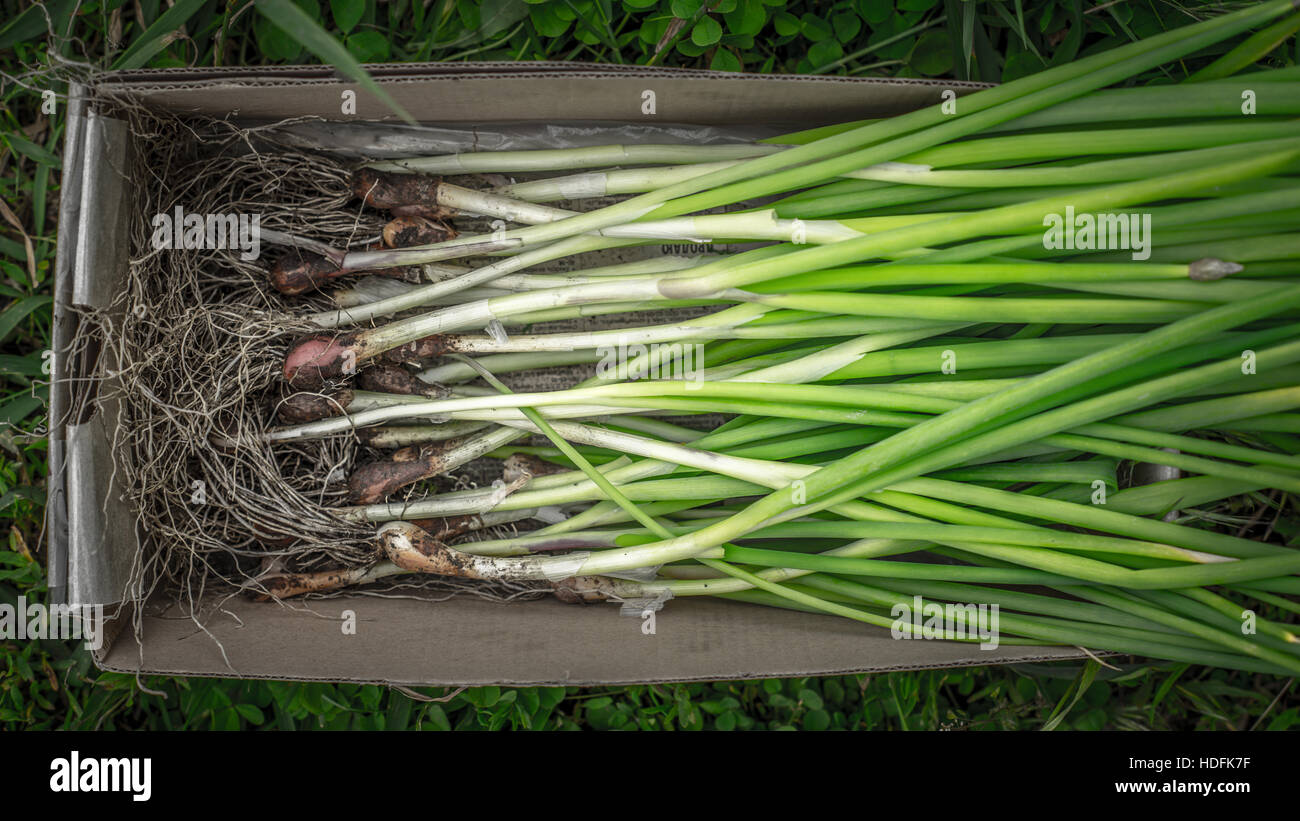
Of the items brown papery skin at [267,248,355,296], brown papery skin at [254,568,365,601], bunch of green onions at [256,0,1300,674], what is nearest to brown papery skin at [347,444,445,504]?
bunch of green onions at [256,0,1300,674]

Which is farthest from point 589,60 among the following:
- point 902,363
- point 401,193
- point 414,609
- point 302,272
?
point 414,609

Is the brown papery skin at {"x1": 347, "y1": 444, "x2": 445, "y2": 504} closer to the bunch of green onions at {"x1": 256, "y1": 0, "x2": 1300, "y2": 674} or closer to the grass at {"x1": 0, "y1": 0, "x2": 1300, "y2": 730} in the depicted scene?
the bunch of green onions at {"x1": 256, "y1": 0, "x2": 1300, "y2": 674}

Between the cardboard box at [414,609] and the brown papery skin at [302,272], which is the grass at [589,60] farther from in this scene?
the brown papery skin at [302,272]

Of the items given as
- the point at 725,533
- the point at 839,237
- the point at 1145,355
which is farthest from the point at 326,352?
the point at 1145,355

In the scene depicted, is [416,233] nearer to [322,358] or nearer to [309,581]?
[322,358]

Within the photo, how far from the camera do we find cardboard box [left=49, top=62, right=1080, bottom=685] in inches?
35.1

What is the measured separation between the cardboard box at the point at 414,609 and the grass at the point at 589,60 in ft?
0.51

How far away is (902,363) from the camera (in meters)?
0.89

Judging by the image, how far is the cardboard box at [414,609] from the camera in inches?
35.1

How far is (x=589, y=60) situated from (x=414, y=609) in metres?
0.92

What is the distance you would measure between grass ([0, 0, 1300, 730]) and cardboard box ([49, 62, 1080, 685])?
0.51 ft

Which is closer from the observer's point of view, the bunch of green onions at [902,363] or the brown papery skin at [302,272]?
the bunch of green onions at [902,363]

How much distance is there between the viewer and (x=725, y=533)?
0.88 meters

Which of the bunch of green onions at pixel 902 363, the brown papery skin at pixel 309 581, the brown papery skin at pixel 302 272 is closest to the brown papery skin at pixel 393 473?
the bunch of green onions at pixel 902 363
